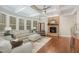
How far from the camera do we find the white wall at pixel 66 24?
2.21 metres

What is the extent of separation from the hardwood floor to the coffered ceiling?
545 mm

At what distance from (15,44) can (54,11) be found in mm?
1013

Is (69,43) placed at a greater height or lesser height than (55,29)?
lesser

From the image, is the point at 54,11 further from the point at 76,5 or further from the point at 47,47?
the point at 47,47

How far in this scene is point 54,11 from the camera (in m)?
2.26

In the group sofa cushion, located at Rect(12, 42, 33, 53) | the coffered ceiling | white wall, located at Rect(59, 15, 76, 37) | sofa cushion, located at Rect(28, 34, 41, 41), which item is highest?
the coffered ceiling

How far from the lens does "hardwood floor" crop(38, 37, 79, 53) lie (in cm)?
221

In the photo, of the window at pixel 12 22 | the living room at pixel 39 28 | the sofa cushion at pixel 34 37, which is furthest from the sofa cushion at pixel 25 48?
the window at pixel 12 22

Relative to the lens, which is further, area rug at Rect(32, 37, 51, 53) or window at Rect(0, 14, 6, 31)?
area rug at Rect(32, 37, 51, 53)

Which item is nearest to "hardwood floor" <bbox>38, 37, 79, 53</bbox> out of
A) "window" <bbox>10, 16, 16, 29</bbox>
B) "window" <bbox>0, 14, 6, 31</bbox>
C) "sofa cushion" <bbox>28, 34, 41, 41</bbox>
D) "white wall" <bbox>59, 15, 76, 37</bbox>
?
"white wall" <bbox>59, 15, 76, 37</bbox>

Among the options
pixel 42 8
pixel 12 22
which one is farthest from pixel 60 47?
pixel 12 22

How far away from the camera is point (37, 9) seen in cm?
223

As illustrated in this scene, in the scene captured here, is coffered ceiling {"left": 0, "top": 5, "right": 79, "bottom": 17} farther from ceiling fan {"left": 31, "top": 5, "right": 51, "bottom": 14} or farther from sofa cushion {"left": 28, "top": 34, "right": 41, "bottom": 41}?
sofa cushion {"left": 28, "top": 34, "right": 41, "bottom": 41}

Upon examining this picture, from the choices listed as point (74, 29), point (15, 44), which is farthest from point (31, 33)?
point (74, 29)
